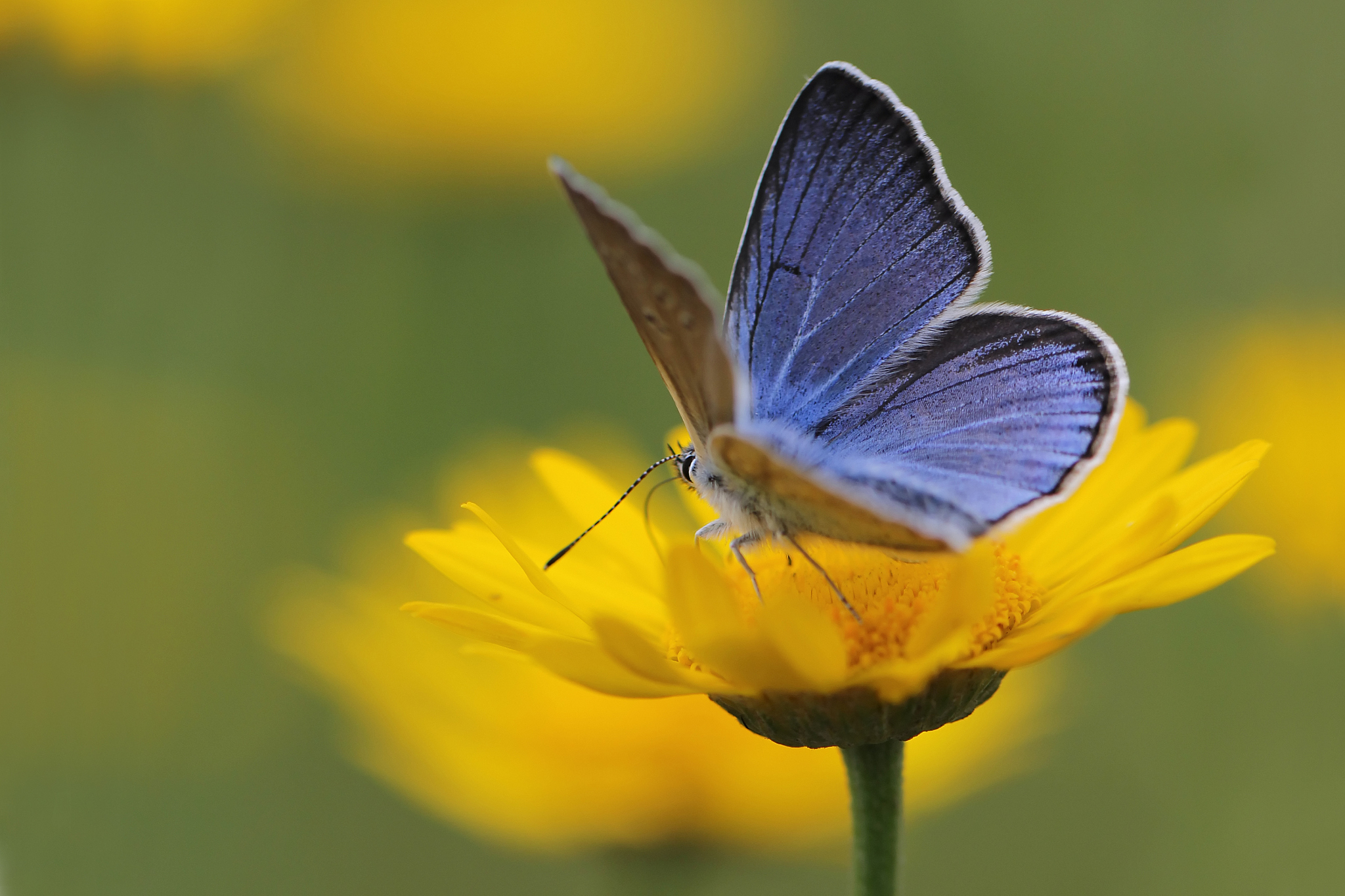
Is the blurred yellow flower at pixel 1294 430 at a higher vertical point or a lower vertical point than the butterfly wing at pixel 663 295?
lower

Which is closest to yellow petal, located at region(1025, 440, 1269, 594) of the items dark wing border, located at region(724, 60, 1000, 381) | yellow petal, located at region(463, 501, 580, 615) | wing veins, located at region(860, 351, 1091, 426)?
wing veins, located at region(860, 351, 1091, 426)

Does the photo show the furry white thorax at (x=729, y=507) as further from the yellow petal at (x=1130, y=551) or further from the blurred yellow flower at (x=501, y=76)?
the blurred yellow flower at (x=501, y=76)

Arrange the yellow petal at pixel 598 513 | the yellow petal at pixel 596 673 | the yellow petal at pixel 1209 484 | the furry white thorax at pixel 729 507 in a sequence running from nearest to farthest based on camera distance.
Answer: the yellow petal at pixel 596 673 → the yellow petal at pixel 1209 484 → the furry white thorax at pixel 729 507 → the yellow petal at pixel 598 513

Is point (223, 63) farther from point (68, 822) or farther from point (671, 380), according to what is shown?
point (671, 380)

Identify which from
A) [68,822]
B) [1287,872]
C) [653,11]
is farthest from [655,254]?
[653,11]

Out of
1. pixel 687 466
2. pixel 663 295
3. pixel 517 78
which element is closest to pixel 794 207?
pixel 687 466

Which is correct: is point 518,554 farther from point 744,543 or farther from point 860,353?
point 860,353

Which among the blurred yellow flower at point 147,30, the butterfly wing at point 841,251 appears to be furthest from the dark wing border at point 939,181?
the blurred yellow flower at point 147,30
